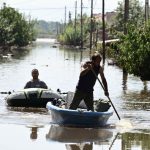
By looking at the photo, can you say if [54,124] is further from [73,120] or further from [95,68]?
[95,68]

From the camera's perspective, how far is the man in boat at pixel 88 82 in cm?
1429

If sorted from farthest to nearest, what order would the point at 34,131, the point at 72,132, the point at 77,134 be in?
the point at 34,131 < the point at 72,132 < the point at 77,134

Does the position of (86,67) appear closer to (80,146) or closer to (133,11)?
(80,146)

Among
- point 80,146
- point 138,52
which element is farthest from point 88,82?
point 138,52

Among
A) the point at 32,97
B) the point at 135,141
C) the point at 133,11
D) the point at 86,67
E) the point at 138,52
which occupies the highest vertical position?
the point at 133,11

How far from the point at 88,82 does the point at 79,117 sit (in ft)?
3.28

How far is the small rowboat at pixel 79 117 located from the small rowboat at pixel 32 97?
12.4 ft

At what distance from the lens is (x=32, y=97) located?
18469mm

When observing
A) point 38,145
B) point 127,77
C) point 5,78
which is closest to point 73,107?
point 38,145

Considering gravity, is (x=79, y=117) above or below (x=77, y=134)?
above

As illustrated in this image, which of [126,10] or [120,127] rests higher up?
[126,10]

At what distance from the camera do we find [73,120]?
563 inches

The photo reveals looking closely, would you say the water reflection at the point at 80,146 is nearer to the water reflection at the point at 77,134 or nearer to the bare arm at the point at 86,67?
the water reflection at the point at 77,134

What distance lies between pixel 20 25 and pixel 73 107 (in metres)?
90.3
